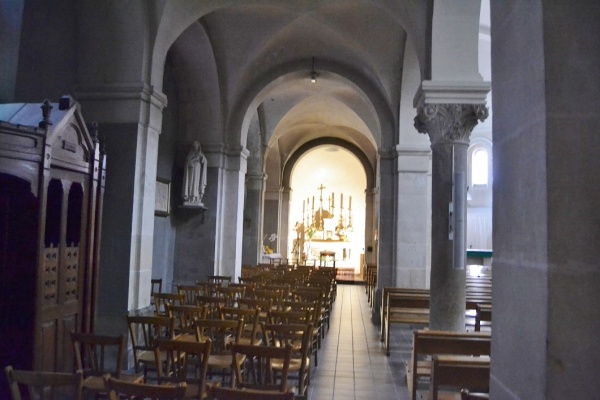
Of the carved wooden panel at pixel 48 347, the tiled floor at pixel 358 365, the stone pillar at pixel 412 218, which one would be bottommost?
the tiled floor at pixel 358 365

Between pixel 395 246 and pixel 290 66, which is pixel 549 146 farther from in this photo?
pixel 290 66

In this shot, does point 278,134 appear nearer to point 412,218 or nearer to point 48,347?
point 412,218

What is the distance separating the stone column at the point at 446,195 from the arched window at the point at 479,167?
16.3 metres

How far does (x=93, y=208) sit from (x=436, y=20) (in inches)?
190

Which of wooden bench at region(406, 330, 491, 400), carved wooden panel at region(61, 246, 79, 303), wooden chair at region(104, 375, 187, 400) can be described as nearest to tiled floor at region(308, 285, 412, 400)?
wooden bench at region(406, 330, 491, 400)

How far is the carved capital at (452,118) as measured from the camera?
6438mm

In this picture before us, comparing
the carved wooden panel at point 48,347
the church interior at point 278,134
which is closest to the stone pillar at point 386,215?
the church interior at point 278,134

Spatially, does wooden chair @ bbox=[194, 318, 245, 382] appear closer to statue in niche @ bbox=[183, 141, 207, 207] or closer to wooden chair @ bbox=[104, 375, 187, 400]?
wooden chair @ bbox=[104, 375, 187, 400]

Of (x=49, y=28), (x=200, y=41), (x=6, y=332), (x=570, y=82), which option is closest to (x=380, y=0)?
(x=200, y=41)

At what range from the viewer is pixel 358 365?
677 cm

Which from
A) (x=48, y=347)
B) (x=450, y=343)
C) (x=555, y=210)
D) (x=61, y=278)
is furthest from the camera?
(x=61, y=278)

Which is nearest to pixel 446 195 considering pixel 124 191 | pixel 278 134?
pixel 124 191

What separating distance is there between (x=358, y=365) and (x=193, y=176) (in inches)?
231

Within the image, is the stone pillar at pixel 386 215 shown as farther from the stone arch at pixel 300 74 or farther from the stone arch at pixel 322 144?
the stone arch at pixel 322 144
